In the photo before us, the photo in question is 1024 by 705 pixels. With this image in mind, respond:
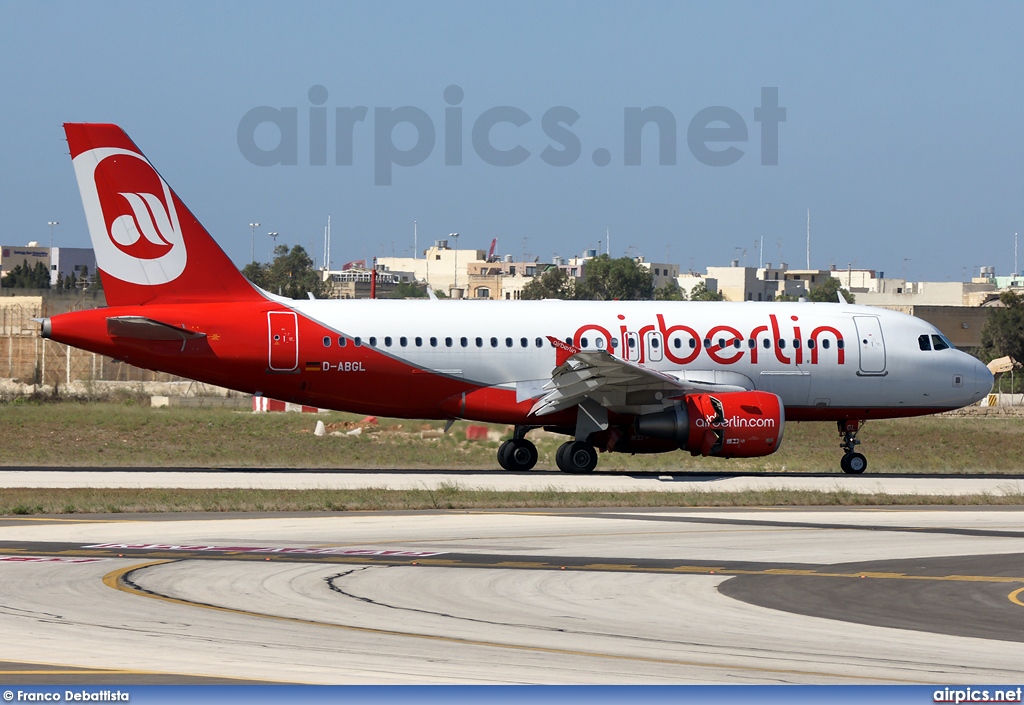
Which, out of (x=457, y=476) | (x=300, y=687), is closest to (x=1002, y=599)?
(x=300, y=687)

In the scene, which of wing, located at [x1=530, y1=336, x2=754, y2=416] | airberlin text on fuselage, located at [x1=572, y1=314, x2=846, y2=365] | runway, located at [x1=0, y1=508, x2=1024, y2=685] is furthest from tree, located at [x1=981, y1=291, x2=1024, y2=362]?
runway, located at [x1=0, y1=508, x2=1024, y2=685]

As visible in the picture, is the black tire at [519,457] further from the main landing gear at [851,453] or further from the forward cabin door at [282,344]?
Answer: the main landing gear at [851,453]

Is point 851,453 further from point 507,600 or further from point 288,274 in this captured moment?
point 288,274

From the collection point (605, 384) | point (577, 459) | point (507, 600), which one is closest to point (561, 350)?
point (605, 384)

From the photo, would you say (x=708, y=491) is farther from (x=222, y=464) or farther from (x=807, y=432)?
(x=807, y=432)

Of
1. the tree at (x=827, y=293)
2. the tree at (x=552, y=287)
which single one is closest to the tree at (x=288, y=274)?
the tree at (x=552, y=287)

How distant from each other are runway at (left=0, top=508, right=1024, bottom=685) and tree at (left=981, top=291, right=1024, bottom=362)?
270ft

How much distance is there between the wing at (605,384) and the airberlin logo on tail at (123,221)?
9.56m

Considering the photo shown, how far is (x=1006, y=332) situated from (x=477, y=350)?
7711 centimetres

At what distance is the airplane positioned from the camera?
108ft

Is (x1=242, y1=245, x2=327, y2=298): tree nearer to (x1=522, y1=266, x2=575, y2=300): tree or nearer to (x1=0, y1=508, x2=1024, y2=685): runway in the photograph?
(x1=522, y1=266, x2=575, y2=300): tree

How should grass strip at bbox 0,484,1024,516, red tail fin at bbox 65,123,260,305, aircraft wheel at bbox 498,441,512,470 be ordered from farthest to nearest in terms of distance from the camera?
1. aircraft wheel at bbox 498,441,512,470
2. red tail fin at bbox 65,123,260,305
3. grass strip at bbox 0,484,1024,516

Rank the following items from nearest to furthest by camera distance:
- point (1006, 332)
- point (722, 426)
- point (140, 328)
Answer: point (140, 328)
point (722, 426)
point (1006, 332)

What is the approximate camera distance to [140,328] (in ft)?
106
